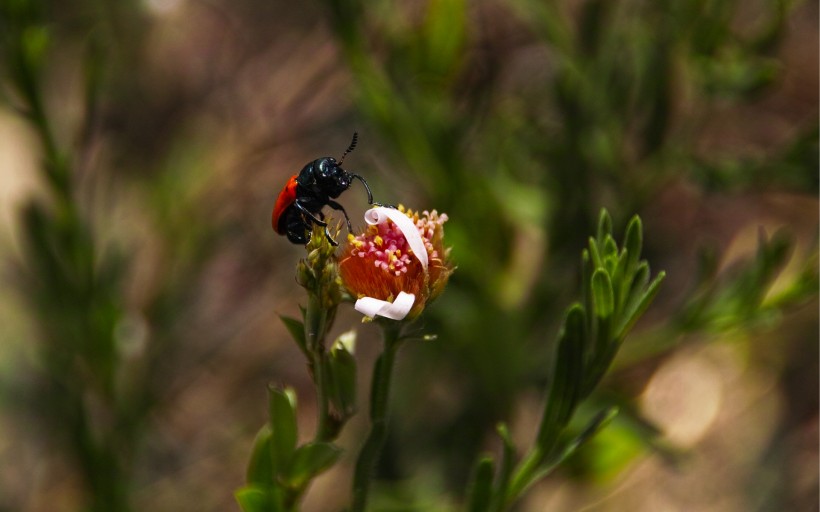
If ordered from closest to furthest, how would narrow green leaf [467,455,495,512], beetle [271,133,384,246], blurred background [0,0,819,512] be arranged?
narrow green leaf [467,455,495,512], beetle [271,133,384,246], blurred background [0,0,819,512]

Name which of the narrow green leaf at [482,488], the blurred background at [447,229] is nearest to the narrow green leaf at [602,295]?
the narrow green leaf at [482,488]

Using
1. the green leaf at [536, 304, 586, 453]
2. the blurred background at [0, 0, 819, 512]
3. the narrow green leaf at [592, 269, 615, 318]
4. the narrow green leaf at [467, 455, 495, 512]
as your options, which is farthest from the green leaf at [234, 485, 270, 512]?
the blurred background at [0, 0, 819, 512]

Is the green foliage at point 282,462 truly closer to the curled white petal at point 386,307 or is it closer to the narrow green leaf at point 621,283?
the curled white petal at point 386,307

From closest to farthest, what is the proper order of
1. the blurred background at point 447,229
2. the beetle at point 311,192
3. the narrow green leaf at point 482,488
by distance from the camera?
the narrow green leaf at point 482,488 → the beetle at point 311,192 → the blurred background at point 447,229

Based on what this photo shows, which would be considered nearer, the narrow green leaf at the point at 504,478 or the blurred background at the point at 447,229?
the narrow green leaf at the point at 504,478

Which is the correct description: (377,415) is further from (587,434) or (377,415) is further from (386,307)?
(587,434)

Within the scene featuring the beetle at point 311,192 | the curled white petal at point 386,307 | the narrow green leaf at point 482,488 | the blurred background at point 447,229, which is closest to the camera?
the curled white petal at point 386,307

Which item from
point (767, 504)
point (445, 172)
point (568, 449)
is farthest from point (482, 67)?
point (568, 449)

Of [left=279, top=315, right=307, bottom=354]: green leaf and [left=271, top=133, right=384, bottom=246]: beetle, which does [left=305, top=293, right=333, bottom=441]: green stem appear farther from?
[left=271, top=133, right=384, bottom=246]: beetle
